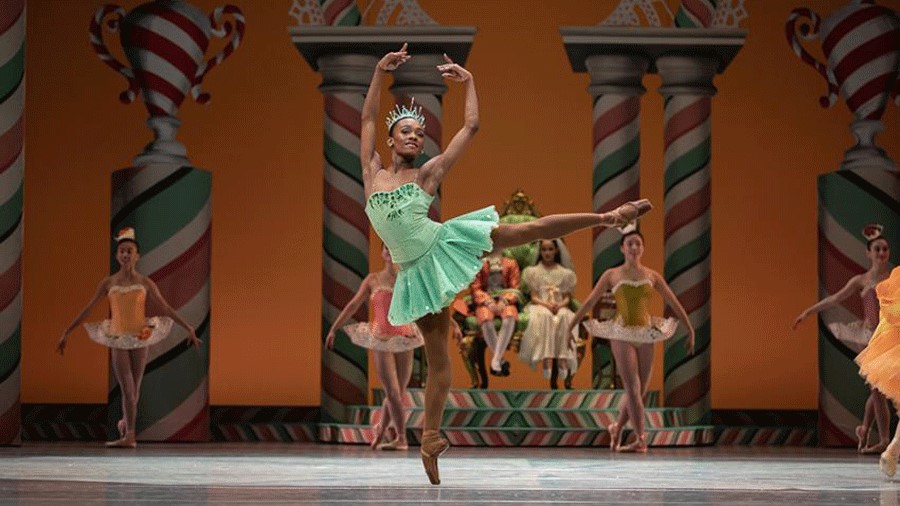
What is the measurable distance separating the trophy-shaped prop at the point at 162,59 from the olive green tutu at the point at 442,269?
21.9ft

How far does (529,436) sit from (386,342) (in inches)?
62.6

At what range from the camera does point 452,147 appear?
8.09 m

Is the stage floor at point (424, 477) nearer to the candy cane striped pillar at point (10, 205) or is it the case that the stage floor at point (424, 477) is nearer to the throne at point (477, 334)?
the candy cane striped pillar at point (10, 205)

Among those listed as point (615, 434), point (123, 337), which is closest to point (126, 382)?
point (123, 337)

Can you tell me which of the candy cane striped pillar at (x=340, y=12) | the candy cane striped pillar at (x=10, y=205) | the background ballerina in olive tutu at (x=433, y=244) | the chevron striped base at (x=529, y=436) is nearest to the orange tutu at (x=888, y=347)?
the background ballerina in olive tutu at (x=433, y=244)

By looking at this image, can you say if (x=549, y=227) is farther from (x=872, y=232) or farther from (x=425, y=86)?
(x=425, y=86)

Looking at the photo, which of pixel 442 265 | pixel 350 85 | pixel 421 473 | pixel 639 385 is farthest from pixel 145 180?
pixel 442 265

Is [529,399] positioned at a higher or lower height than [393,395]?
lower

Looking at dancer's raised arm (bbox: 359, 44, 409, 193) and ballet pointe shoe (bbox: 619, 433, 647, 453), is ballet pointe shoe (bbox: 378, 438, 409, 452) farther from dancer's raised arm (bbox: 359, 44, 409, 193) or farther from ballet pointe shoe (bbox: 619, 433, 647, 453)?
dancer's raised arm (bbox: 359, 44, 409, 193)

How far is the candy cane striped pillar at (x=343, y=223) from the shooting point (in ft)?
48.1

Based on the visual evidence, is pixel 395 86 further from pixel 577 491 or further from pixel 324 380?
pixel 577 491

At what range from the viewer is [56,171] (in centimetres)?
1644

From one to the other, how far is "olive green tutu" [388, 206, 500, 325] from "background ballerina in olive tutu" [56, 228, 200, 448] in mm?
5519

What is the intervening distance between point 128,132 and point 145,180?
8.41ft
